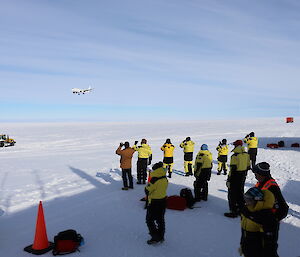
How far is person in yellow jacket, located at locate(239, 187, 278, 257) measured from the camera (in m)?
3.41

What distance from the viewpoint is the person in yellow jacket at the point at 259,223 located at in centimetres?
341

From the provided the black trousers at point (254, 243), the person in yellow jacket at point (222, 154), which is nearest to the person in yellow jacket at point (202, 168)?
the person in yellow jacket at point (222, 154)

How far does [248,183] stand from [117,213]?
5.87 metres

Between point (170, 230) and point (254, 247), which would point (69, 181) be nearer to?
point (170, 230)

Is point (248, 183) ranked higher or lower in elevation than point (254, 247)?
lower

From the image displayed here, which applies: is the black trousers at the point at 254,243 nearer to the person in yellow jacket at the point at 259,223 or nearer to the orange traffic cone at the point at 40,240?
the person in yellow jacket at the point at 259,223

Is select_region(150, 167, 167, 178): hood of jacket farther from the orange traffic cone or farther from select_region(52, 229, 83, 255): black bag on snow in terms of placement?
the orange traffic cone

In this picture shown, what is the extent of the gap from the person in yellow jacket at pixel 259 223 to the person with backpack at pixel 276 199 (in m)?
0.07

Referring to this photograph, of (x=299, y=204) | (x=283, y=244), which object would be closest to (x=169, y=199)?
(x=283, y=244)

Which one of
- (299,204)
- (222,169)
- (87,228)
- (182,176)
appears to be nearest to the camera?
(87,228)

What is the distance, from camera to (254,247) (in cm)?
357

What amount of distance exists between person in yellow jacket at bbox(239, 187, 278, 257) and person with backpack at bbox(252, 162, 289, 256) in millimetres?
72

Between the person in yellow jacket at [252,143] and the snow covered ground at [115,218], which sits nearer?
the snow covered ground at [115,218]

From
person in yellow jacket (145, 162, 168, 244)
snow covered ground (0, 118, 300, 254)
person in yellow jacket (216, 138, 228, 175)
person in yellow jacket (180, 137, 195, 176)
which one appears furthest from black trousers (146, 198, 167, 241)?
person in yellow jacket (216, 138, 228, 175)
